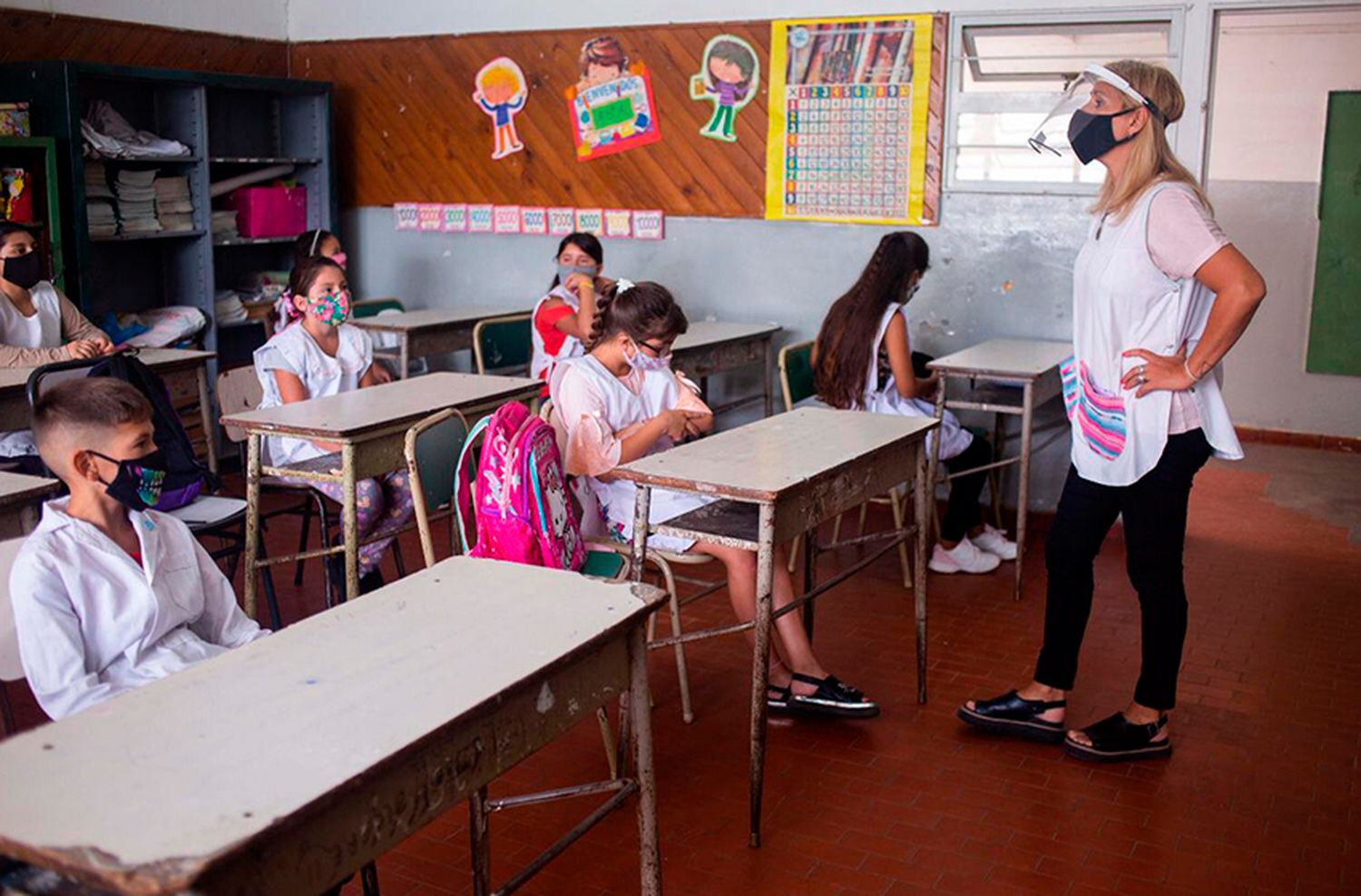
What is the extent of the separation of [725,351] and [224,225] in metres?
2.68

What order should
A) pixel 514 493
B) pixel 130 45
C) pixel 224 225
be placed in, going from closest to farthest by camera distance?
pixel 514 493
pixel 130 45
pixel 224 225

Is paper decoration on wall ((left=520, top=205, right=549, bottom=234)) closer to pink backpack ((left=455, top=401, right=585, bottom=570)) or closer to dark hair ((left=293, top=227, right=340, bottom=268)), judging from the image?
dark hair ((left=293, top=227, right=340, bottom=268))

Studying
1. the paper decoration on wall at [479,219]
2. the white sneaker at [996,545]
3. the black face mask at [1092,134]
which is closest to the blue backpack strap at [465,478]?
the black face mask at [1092,134]

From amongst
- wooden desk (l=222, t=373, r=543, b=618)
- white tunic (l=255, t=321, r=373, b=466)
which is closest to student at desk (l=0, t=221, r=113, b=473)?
white tunic (l=255, t=321, r=373, b=466)

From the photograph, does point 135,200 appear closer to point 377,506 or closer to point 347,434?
point 377,506

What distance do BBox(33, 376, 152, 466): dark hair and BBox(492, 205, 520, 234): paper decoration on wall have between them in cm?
460

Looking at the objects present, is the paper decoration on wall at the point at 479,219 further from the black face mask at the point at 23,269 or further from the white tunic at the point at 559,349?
the black face mask at the point at 23,269

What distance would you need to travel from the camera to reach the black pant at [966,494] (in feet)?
16.2

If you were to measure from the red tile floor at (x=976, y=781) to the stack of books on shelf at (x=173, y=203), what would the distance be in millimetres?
2553

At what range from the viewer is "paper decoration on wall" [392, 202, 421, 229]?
7.03 m

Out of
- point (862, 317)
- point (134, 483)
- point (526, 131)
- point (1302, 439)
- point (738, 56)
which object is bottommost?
point (1302, 439)

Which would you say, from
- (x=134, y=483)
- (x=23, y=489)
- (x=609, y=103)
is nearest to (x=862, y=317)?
(x=609, y=103)

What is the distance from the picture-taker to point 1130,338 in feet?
9.86

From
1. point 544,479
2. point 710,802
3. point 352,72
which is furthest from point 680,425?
point 352,72
